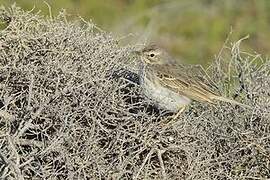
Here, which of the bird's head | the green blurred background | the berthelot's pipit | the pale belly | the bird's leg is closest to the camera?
the bird's leg

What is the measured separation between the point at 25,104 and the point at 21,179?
786 mm

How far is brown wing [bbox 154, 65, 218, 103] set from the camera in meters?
7.43

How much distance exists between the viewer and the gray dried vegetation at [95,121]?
6.17 meters

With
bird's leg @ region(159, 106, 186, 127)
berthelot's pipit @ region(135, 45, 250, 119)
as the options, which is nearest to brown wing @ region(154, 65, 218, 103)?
berthelot's pipit @ region(135, 45, 250, 119)

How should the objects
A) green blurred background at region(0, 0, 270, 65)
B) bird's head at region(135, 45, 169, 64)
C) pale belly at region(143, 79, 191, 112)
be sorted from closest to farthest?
pale belly at region(143, 79, 191, 112), bird's head at region(135, 45, 169, 64), green blurred background at region(0, 0, 270, 65)

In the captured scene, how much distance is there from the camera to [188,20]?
55.4 ft

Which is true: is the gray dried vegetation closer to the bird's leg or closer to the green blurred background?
the bird's leg

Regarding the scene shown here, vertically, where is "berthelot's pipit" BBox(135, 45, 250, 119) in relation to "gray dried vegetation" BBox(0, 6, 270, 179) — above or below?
above

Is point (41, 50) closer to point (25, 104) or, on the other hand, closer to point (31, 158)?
point (25, 104)

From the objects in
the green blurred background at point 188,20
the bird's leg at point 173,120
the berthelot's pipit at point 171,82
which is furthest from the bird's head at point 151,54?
the green blurred background at point 188,20

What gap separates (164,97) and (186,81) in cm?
28

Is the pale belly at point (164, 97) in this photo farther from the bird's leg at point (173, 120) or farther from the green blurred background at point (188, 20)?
the green blurred background at point (188, 20)

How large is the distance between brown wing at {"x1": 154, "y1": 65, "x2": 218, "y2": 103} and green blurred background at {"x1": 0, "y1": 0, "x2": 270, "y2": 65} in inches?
288

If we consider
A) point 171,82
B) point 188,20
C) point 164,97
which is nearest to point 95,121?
point 164,97
